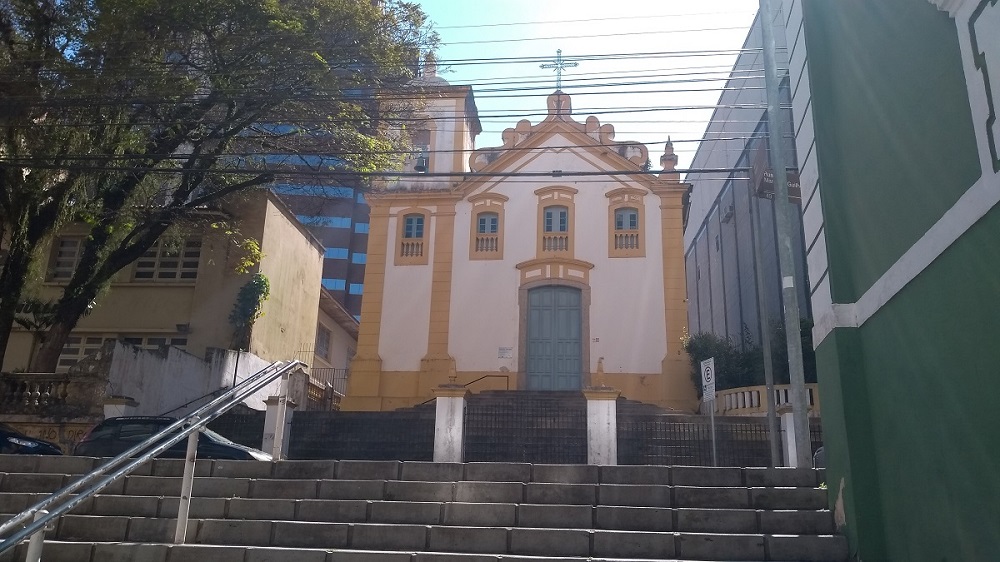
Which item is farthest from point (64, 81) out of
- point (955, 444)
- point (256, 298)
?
point (955, 444)

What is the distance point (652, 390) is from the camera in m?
21.0

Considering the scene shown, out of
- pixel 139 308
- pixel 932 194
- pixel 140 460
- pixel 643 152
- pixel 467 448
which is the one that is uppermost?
pixel 643 152

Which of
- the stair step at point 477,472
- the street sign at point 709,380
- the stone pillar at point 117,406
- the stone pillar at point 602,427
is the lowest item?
the stair step at point 477,472

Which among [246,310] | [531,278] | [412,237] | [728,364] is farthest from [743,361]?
[246,310]

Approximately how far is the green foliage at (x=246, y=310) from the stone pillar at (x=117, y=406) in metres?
6.38

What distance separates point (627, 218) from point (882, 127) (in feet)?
50.9

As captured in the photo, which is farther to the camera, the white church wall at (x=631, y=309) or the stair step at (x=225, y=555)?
the white church wall at (x=631, y=309)

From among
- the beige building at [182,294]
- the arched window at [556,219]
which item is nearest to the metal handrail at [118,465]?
the beige building at [182,294]

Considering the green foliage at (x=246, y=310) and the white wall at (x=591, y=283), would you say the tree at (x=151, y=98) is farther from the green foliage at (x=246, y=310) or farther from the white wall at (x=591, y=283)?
the white wall at (x=591, y=283)

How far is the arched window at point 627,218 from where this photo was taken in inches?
889

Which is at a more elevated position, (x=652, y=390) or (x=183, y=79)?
(x=183, y=79)

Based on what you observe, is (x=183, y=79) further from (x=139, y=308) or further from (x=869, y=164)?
(x=869, y=164)

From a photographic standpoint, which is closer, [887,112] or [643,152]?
[887,112]

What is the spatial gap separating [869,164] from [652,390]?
14.2 metres
